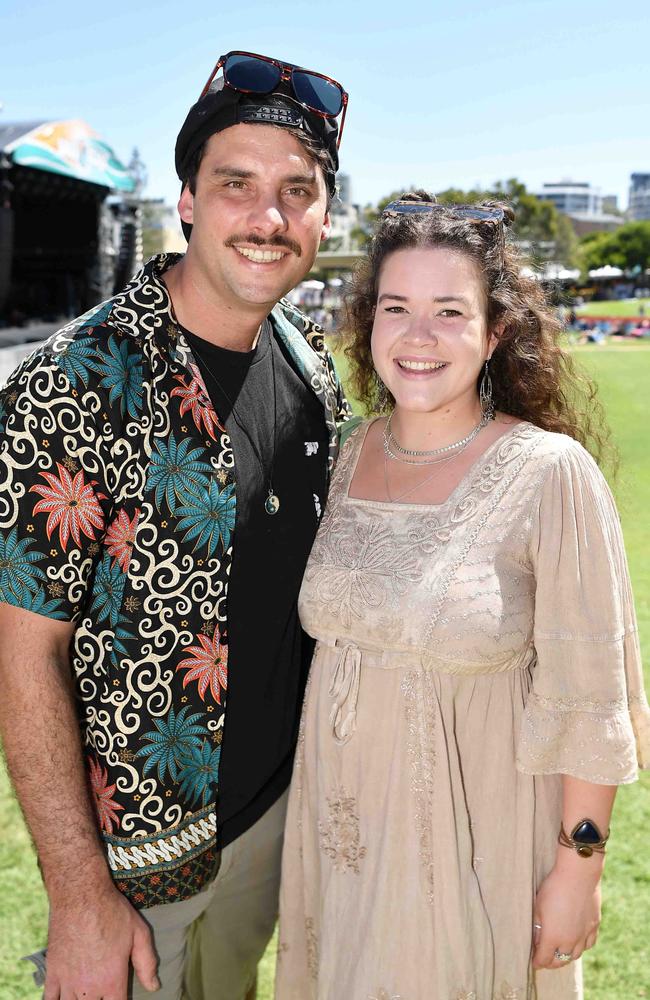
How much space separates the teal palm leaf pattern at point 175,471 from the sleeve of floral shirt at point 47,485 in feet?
0.39

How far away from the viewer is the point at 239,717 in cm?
205

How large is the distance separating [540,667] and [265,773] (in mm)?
763

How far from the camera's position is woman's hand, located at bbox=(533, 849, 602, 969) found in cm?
191

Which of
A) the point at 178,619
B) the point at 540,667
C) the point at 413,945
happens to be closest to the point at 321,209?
the point at 178,619

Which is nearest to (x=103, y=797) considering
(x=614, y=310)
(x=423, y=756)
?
(x=423, y=756)

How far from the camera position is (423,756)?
1899 millimetres

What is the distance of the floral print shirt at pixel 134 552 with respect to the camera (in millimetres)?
1715

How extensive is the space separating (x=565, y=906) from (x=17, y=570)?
1.40 m

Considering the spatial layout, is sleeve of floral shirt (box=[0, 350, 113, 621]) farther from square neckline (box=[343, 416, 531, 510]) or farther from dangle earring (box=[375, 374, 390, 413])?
dangle earring (box=[375, 374, 390, 413])

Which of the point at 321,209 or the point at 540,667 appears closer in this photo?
the point at 540,667

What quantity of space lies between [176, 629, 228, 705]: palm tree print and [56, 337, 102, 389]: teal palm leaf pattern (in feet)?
2.04

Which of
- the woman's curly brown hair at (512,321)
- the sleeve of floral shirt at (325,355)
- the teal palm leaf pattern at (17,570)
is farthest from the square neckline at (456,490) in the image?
the teal palm leaf pattern at (17,570)

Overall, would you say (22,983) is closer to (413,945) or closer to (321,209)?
(413,945)

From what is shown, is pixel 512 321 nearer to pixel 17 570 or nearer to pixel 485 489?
pixel 485 489
